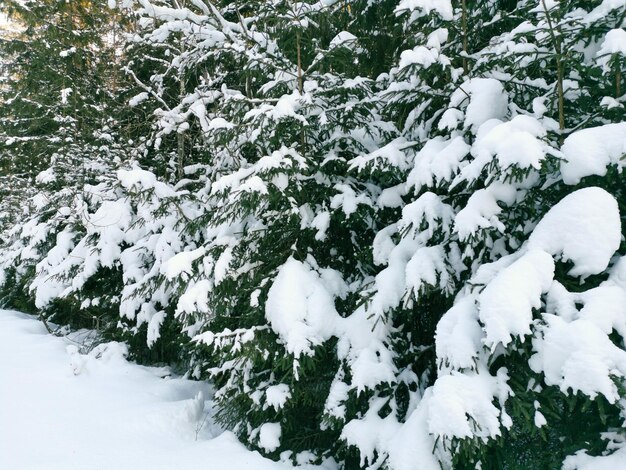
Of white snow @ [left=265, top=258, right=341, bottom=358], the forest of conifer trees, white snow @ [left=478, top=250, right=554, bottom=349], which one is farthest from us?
white snow @ [left=265, top=258, right=341, bottom=358]

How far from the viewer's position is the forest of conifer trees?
2.04 metres

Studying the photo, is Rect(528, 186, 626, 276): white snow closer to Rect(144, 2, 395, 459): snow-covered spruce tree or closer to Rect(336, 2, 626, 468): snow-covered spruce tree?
Rect(336, 2, 626, 468): snow-covered spruce tree

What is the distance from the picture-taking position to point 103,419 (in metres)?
3.72

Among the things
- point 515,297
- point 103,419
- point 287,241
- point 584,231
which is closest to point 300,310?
point 287,241

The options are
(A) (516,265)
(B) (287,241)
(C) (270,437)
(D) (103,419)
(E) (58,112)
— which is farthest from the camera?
(E) (58,112)

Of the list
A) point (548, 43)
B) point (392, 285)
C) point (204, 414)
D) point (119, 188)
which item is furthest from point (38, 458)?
point (548, 43)

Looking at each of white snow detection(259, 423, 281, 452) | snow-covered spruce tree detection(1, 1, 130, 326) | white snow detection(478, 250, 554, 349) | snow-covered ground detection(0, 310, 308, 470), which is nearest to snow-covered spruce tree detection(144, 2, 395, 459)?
white snow detection(259, 423, 281, 452)

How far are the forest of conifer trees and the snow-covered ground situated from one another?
397 mm

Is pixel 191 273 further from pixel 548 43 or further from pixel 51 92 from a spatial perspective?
pixel 51 92

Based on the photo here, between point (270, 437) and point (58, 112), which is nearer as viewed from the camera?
point (270, 437)

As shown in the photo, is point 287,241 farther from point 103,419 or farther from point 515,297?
point 103,419

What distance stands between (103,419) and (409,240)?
10.4ft

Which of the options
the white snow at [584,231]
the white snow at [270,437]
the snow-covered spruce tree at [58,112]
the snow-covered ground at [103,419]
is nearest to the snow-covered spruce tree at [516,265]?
the white snow at [584,231]

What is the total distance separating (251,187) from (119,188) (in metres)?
3.73
